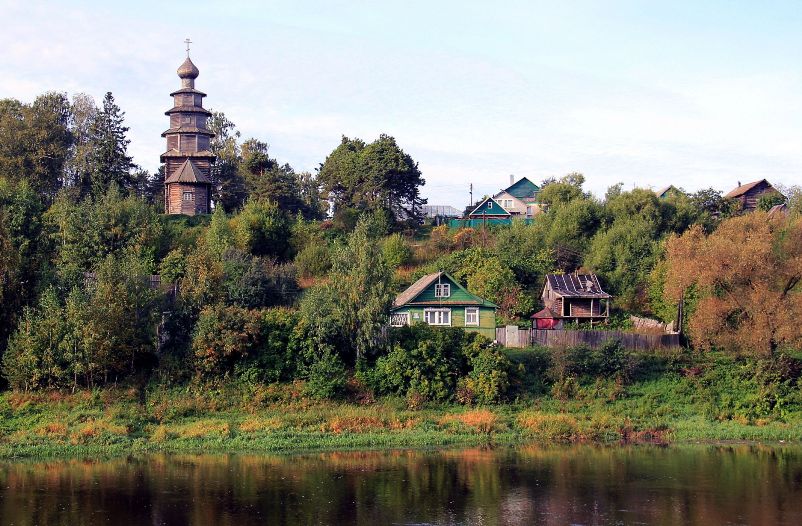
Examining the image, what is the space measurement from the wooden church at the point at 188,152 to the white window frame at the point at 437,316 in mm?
30130

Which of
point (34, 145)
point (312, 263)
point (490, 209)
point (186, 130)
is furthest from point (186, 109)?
point (490, 209)

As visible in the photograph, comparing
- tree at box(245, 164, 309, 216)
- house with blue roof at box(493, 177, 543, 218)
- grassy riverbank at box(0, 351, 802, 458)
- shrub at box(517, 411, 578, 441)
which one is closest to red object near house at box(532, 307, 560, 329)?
grassy riverbank at box(0, 351, 802, 458)

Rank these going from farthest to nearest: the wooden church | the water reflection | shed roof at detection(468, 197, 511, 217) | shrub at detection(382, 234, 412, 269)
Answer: shed roof at detection(468, 197, 511, 217) < the wooden church < shrub at detection(382, 234, 412, 269) < the water reflection

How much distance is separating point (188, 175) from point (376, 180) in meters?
15.8

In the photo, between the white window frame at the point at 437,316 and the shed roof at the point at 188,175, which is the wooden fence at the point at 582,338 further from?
the shed roof at the point at 188,175

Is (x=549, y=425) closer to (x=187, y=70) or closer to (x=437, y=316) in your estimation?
(x=437, y=316)

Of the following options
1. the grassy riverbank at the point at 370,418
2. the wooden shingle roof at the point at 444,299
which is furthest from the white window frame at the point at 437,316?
the grassy riverbank at the point at 370,418

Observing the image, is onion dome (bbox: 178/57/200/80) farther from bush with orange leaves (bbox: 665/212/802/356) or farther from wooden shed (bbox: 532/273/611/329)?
bush with orange leaves (bbox: 665/212/802/356)

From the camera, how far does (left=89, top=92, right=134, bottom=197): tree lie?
238 feet

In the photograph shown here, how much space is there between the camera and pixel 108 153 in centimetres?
7362

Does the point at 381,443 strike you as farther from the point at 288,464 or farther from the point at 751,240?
the point at 751,240

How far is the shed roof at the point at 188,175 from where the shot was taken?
75812 millimetres

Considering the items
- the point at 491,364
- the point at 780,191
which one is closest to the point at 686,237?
the point at 491,364

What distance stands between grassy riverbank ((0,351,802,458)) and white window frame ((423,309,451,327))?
874 cm
